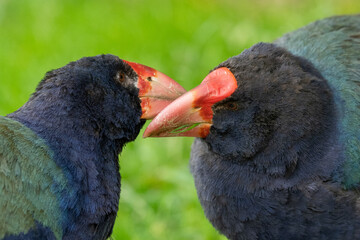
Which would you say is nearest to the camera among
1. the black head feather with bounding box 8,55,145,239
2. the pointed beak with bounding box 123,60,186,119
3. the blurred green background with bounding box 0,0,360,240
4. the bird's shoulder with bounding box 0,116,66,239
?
the bird's shoulder with bounding box 0,116,66,239

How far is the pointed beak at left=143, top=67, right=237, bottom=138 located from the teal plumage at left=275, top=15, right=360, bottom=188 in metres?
0.55

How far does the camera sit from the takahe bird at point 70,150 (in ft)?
7.75

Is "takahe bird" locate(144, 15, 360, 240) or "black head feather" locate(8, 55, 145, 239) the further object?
"takahe bird" locate(144, 15, 360, 240)

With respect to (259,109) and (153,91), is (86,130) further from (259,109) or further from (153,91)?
(259,109)

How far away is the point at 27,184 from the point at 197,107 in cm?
84

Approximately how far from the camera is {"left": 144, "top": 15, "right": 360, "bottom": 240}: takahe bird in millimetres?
2680

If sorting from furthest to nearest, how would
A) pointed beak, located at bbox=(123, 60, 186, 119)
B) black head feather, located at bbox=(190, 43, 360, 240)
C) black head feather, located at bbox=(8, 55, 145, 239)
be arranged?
pointed beak, located at bbox=(123, 60, 186, 119) → black head feather, located at bbox=(190, 43, 360, 240) → black head feather, located at bbox=(8, 55, 145, 239)

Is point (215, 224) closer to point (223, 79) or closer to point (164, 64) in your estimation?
point (223, 79)

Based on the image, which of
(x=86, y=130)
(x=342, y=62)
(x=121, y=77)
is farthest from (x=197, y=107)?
(x=342, y=62)

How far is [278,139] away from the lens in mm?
2695

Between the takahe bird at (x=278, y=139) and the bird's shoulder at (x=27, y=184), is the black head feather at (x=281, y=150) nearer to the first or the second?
the takahe bird at (x=278, y=139)

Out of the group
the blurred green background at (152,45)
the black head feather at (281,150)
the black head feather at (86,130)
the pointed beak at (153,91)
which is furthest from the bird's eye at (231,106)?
the blurred green background at (152,45)

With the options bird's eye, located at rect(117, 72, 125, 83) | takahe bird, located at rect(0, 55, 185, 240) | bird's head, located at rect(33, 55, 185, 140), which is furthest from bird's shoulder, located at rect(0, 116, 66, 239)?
bird's eye, located at rect(117, 72, 125, 83)

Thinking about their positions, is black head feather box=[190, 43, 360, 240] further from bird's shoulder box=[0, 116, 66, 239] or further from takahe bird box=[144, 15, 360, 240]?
bird's shoulder box=[0, 116, 66, 239]
